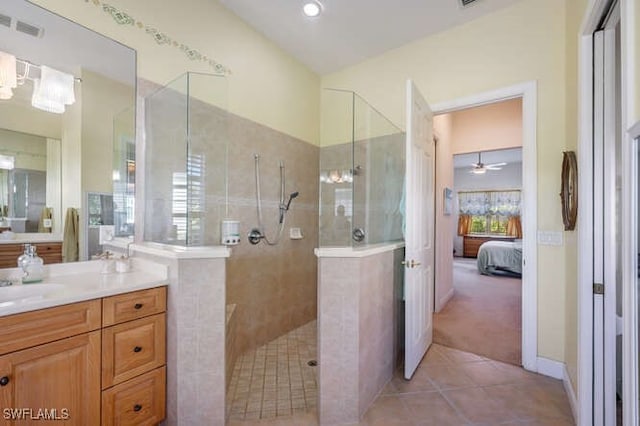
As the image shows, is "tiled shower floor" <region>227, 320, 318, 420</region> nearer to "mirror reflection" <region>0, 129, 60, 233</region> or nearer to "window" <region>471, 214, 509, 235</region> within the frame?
"mirror reflection" <region>0, 129, 60, 233</region>

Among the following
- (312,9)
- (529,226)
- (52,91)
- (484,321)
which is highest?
(312,9)

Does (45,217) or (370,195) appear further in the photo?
(370,195)

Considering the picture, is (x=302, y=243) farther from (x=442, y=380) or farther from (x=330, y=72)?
(x=330, y=72)

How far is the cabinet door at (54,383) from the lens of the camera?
111 cm

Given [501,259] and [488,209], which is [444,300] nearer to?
[501,259]

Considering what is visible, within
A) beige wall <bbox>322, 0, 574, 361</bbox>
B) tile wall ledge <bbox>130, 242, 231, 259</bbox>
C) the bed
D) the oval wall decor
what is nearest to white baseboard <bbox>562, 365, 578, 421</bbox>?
beige wall <bbox>322, 0, 574, 361</bbox>

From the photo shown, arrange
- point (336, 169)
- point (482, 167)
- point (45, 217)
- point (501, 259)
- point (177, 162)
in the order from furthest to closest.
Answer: point (482, 167) < point (501, 259) < point (336, 169) < point (177, 162) < point (45, 217)

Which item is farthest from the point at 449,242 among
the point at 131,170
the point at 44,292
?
the point at 44,292

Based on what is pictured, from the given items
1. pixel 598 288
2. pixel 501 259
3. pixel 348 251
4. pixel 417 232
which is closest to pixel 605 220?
pixel 598 288

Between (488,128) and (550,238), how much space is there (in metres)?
3.10

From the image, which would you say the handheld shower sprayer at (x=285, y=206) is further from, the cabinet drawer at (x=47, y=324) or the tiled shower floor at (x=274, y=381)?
the cabinet drawer at (x=47, y=324)

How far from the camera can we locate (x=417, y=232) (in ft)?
7.38

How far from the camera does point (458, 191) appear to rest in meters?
9.06

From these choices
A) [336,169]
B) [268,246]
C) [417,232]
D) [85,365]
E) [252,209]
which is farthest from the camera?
[336,169]
